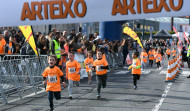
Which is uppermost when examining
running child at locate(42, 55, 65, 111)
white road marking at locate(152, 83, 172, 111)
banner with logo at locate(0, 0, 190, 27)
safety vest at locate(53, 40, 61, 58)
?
banner with logo at locate(0, 0, 190, 27)

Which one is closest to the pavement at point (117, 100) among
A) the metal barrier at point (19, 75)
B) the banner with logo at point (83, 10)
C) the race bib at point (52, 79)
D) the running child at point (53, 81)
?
the metal barrier at point (19, 75)

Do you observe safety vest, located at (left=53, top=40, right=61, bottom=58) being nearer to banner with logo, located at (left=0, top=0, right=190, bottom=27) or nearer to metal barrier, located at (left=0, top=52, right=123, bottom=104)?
metal barrier, located at (left=0, top=52, right=123, bottom=104)

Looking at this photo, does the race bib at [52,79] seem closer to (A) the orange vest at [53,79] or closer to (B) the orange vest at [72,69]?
(A) the orange vest at [53,79]

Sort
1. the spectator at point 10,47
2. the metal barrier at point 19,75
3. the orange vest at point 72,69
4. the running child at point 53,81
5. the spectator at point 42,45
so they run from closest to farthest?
the running child at point 53,81
the metal barrier at point 19,75
the orange vest at point 72,69
the spectator at point 42,45
the spectator at point 10,47

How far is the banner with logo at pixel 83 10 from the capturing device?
533 cm

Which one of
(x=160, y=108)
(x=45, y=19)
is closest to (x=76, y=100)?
(x=160, y=108)

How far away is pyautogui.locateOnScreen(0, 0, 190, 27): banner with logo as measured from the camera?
17.5ft

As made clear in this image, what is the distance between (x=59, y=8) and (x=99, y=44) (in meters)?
14.1

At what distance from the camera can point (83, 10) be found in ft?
18.8

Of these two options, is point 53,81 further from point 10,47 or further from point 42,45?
point 10,47

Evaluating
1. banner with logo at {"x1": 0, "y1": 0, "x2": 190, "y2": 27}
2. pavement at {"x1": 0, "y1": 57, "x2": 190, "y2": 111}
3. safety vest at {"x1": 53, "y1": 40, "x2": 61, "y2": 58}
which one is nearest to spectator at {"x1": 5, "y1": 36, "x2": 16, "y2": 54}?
safety vest at {"x1": 53, "y1": 40, "x2": 61, "y2": 58}

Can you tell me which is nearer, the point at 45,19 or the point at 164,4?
the point at 164,4

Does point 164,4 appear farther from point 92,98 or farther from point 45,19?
point 92,98

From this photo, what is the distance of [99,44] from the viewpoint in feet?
64.8
